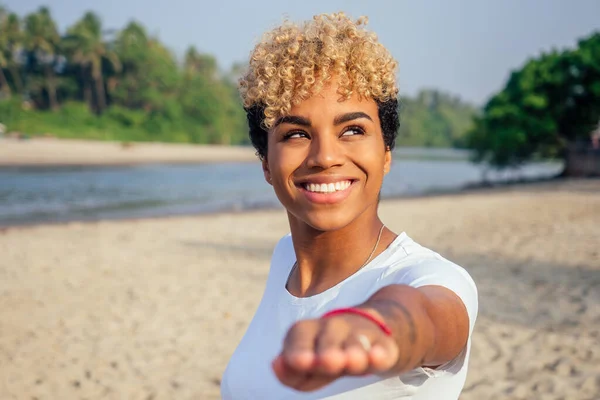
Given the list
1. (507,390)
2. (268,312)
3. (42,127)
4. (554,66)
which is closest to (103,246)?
(507,390)

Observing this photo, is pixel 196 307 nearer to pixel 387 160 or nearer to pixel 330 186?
pixel 387 160

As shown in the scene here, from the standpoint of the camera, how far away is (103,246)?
1066 centimetres

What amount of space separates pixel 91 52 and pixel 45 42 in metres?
4.60

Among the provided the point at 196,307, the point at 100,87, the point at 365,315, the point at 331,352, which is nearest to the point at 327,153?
the point at 365,315

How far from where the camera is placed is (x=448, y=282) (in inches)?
45.9

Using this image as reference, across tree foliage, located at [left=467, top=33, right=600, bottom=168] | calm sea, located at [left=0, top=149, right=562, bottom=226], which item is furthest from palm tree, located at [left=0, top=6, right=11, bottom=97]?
tree foliage, located at [left=467, top=33, right=600, bottom=168]

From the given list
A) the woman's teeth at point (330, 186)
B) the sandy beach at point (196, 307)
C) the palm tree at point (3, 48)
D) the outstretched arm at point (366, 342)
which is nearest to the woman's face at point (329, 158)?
the woman's teeth at point (330, 186)

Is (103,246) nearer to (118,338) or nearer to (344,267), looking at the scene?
(118,338)

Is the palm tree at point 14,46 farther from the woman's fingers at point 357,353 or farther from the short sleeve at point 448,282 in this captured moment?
the woman's fingers at point 357,353

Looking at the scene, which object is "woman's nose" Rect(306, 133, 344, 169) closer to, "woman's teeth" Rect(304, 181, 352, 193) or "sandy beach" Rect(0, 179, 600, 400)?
"woman's teeth" Rect(304, 181, 352, 193)

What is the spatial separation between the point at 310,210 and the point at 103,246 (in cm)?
1002

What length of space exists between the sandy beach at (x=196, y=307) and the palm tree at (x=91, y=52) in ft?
171

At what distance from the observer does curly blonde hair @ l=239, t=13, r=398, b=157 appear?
4.48 feet

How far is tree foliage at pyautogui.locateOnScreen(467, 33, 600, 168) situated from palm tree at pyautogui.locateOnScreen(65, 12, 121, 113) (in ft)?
152
